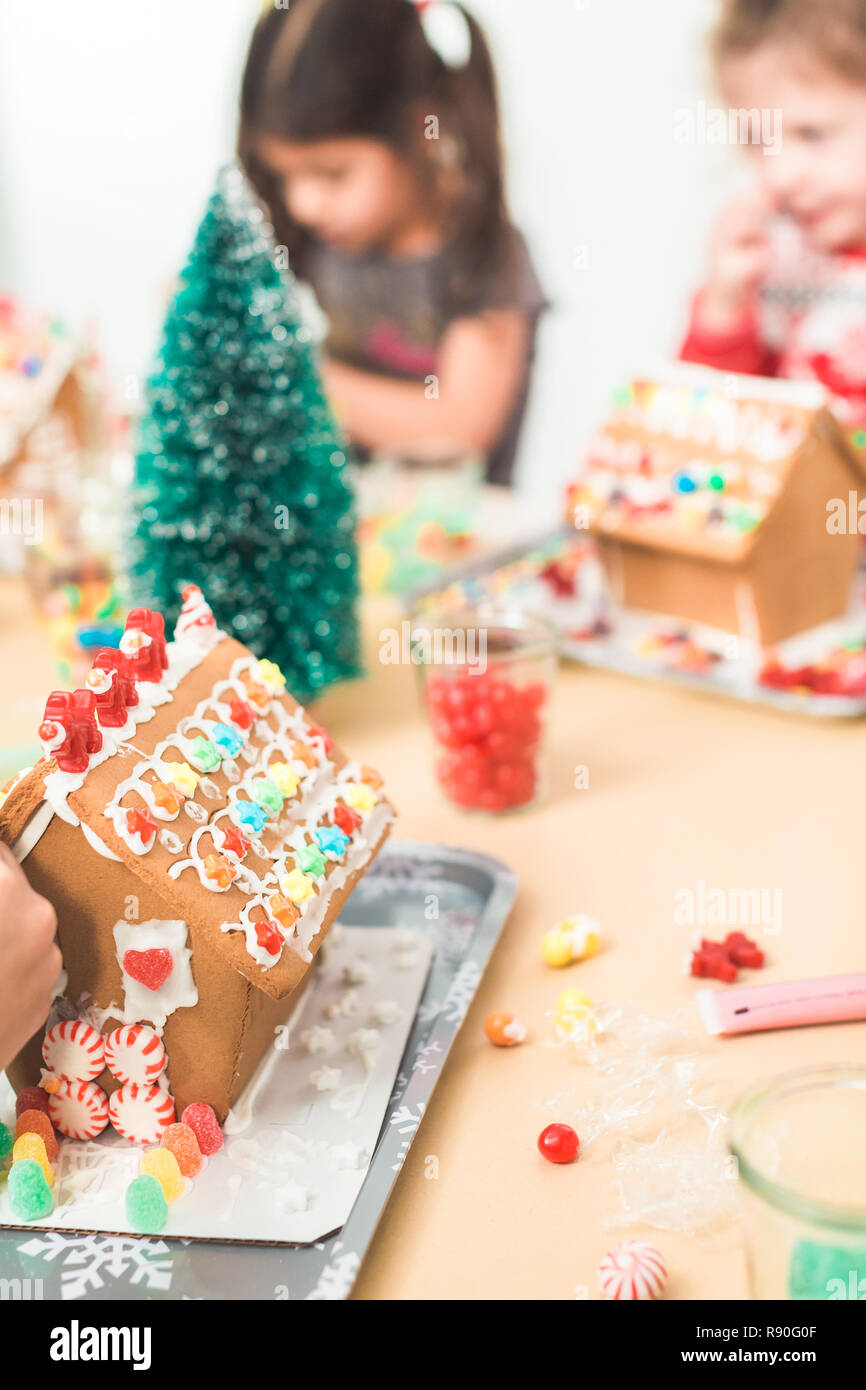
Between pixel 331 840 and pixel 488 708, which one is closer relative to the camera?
pixel 331 840

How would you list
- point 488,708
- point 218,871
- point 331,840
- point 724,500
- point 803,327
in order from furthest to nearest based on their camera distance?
1. point 803,327
2. point 724,500
3. point 488,708
4. point 331,840
5. point 218,871

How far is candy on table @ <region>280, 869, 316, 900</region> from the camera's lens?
3.33ft

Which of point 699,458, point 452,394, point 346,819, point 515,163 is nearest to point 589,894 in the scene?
point 346,819

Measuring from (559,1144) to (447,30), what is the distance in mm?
2465

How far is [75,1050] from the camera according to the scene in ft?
3.34

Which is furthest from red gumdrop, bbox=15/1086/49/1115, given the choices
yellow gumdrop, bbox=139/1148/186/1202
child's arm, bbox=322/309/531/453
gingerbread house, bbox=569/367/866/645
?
child's arm, bbox=322/309/531/453

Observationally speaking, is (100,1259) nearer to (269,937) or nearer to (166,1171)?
(166,1171)

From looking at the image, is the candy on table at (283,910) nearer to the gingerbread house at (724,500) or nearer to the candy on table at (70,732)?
the candy on table at (70,732)

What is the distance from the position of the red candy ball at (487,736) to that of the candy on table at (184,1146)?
0.61 metres

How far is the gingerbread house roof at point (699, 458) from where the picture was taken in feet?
5.71

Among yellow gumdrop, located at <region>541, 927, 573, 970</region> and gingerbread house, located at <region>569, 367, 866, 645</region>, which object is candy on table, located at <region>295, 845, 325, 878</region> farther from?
gingerbread house, located at <region>569, 367, 866, 645</region>

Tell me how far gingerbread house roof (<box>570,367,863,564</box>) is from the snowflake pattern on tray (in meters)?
1.15
